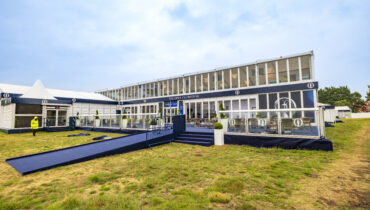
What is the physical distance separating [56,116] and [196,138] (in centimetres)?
1743

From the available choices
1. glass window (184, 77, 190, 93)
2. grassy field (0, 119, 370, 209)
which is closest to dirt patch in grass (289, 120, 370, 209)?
grassy field (0, 119, 370, 209)

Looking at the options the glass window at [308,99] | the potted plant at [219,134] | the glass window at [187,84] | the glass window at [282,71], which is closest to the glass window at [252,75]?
the glass window at [282,71]

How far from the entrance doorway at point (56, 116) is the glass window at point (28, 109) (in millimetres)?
748

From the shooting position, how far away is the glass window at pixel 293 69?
47.9ft

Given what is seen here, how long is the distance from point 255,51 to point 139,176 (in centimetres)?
15824

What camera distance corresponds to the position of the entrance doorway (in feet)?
57.4

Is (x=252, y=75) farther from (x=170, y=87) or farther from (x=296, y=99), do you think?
(x=170, y=87)

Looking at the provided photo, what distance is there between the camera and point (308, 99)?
45.2 ft

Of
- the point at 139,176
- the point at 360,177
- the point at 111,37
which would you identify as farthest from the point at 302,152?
the point at 111,37

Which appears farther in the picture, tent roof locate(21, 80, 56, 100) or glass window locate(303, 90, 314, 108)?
tent roof locate(21, 80, 56, 100)

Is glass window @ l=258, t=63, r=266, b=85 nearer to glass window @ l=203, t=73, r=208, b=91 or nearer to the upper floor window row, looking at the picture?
the upper floor window row

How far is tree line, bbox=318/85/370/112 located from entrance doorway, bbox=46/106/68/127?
73.0 m

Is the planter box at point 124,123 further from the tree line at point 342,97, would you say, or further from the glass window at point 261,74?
the tree line at point 342,97

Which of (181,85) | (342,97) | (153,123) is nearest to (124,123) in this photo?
(153,123)
